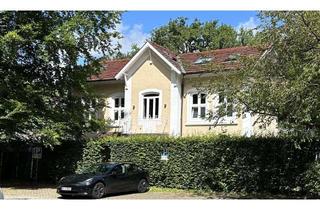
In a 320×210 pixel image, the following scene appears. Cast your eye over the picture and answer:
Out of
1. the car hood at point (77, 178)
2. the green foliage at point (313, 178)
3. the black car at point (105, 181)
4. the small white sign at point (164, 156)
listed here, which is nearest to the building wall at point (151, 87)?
the small white sign at point (164, 156)

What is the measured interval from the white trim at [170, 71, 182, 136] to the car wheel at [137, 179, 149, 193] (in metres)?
9.12

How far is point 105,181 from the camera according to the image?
780 inches

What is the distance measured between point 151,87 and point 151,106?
4.01 feet

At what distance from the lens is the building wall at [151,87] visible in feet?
104

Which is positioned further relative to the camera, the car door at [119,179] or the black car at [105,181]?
the car door at [119,179]

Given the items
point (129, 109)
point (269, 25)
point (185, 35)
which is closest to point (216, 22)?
point (185, 35)

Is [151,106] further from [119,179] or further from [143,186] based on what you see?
[119,179]

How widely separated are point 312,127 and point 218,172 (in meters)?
6.21

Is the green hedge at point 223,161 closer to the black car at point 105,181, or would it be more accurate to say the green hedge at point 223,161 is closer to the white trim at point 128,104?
the black car at point 105,181

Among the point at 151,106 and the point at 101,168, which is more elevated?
the point at 151,106

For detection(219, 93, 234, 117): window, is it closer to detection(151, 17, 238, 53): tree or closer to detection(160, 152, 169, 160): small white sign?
detection(160, 152, 169, 160): small white sign

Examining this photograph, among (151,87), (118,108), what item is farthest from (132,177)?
(118,108)

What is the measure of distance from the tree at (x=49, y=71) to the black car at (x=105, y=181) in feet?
12.0

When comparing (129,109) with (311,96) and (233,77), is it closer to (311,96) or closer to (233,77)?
(233,77)
